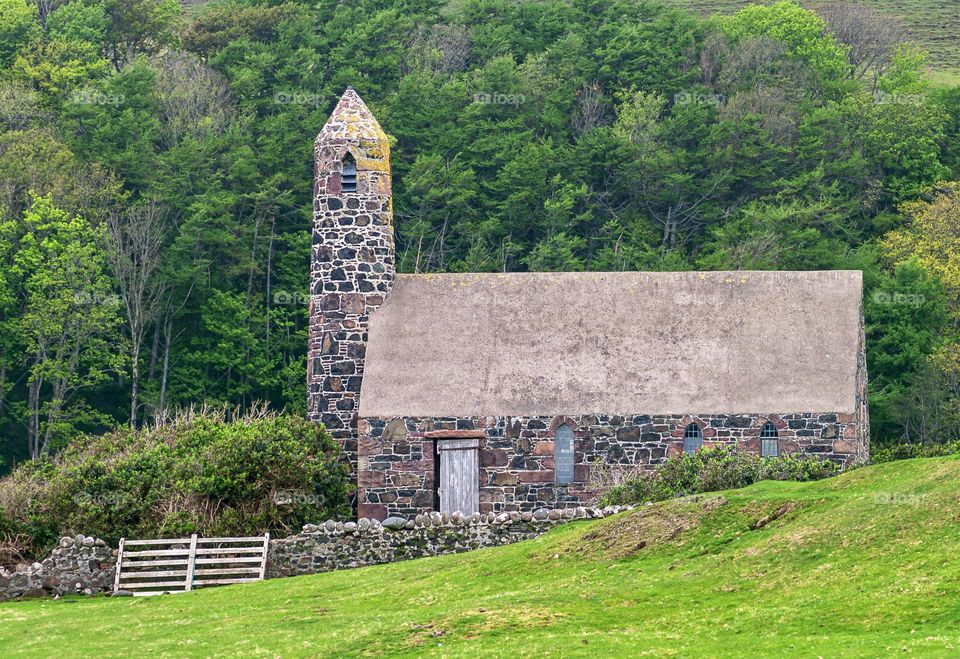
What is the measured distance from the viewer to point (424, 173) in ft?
262

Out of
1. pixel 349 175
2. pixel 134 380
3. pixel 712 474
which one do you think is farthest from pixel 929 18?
pixel 712 474

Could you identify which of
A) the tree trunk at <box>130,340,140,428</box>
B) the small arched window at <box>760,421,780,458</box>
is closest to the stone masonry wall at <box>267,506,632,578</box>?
the small arched window at <box>760,421,780,458</box>

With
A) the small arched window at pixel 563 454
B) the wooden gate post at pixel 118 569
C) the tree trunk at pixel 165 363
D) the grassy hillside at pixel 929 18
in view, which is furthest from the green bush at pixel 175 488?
the grassy hillside at pixel 929 18

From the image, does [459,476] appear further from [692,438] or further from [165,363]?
[165,363]

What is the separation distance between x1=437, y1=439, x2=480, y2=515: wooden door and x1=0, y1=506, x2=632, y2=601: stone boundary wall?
7485 mm

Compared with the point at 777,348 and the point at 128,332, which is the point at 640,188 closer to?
the point at 128,332

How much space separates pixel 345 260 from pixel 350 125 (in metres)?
4.19

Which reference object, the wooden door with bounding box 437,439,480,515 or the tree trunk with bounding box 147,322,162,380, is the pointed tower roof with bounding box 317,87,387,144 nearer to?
the wooden door with bounding box 437,439,480,515

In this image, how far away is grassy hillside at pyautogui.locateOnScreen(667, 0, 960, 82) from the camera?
124 m

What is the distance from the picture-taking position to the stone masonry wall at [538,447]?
162ft

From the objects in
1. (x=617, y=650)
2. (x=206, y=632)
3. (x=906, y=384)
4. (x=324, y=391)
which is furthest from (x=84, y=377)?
(x=617, y=650)

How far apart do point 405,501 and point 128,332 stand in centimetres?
2714

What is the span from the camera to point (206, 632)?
32219 millimetres

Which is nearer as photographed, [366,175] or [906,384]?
[366,175]
